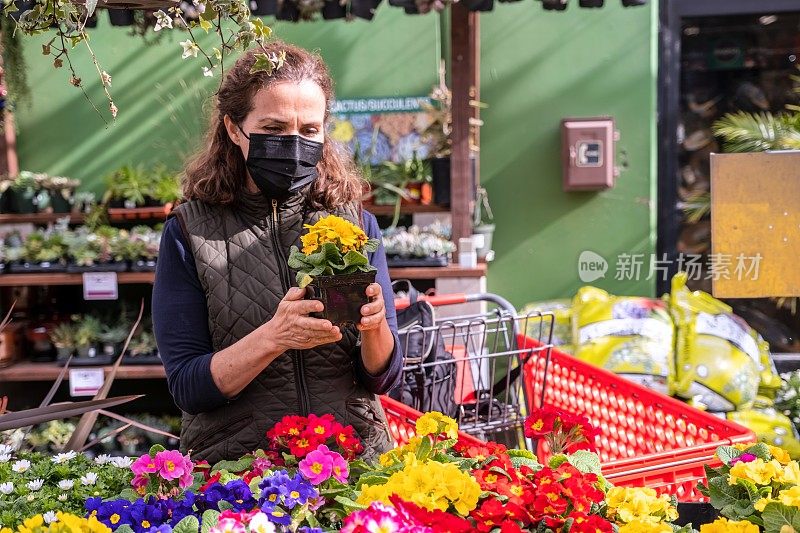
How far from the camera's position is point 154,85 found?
5.52m

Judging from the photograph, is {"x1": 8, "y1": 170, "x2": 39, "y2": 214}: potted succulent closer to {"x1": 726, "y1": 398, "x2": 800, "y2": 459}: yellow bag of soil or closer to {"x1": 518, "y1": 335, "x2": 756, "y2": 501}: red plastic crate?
{"x1": 518, "y1": 335, "x2": 756, "y2": 501}: red plastic crate

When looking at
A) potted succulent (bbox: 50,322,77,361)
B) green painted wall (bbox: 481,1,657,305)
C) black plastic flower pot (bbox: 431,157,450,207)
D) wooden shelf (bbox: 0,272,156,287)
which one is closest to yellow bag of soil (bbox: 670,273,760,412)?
green painted wall (bbox: 481,1,657,305)

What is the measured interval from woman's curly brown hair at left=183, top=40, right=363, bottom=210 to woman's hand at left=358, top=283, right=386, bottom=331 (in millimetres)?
340

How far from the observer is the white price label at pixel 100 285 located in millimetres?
4852

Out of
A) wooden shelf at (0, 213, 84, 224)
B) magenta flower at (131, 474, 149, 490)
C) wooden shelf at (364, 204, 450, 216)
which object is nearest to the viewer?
magenta flower at (131, 474, 149, 490)

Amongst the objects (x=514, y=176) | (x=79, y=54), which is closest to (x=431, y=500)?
(x=514, y=176)

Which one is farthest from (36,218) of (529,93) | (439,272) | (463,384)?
(463,384)

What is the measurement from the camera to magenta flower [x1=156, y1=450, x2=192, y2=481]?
150 cm

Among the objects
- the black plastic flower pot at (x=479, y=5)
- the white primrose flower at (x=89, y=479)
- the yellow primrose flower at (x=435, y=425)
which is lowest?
the white primrose flower at (x=89, y=479)

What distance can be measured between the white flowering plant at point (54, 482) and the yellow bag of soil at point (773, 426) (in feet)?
10.3

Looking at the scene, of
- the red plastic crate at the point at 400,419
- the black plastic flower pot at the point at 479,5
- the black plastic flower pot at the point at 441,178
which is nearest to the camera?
the red plastic crate at the point at 400,419

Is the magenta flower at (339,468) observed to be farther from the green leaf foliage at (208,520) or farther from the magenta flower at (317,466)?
the green leaf foliage at (208,520)

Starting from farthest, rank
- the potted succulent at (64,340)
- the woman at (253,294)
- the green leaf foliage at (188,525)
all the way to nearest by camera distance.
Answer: the potted succulent at (64,340)
the woman at (253,294)
the green leaf foliage at (188,525)

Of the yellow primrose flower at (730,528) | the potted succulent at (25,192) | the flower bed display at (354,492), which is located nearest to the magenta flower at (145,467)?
the flower bed display at (354,492)
